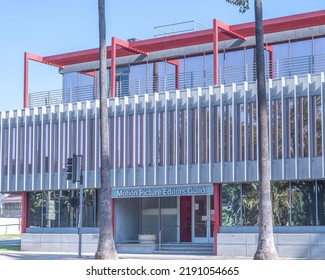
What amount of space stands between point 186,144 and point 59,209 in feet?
30.0

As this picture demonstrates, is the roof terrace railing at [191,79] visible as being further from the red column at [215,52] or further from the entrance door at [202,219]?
the entrance door at [202,219]

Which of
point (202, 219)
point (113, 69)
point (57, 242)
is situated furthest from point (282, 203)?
point (57, 242)

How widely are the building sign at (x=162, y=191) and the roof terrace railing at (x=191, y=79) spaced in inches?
227

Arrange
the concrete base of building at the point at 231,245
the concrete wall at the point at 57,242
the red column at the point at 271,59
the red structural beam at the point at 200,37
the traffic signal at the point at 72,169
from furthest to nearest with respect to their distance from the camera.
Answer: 1. the red column at the point at 271,59
2. the concrete wall at the point at 57,242
3. the red structural beam at the point at 200,37
4. the concrete base of building at the point at 231,245
5. the traffic signal at the point at 72,169

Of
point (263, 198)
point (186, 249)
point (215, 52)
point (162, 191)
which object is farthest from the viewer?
point (162, 191)

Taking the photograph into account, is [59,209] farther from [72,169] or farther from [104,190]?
[104,190]

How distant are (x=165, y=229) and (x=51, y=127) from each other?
8486 mm

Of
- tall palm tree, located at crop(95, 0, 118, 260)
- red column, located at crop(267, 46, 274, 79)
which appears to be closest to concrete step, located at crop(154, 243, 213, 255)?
tall palm tree, located at crop(95, 0, 118, 260)

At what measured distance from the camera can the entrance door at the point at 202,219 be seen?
3694 centimetres

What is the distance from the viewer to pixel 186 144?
118 ft

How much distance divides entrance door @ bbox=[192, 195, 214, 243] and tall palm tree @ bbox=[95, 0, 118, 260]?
8773 millimetres

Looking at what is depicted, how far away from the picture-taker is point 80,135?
3928 cm

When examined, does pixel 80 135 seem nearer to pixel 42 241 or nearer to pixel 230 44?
pixel 42 241

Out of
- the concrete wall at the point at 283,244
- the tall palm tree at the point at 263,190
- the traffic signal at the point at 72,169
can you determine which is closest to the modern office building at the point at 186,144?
the concrete wall at the point at 283,244
